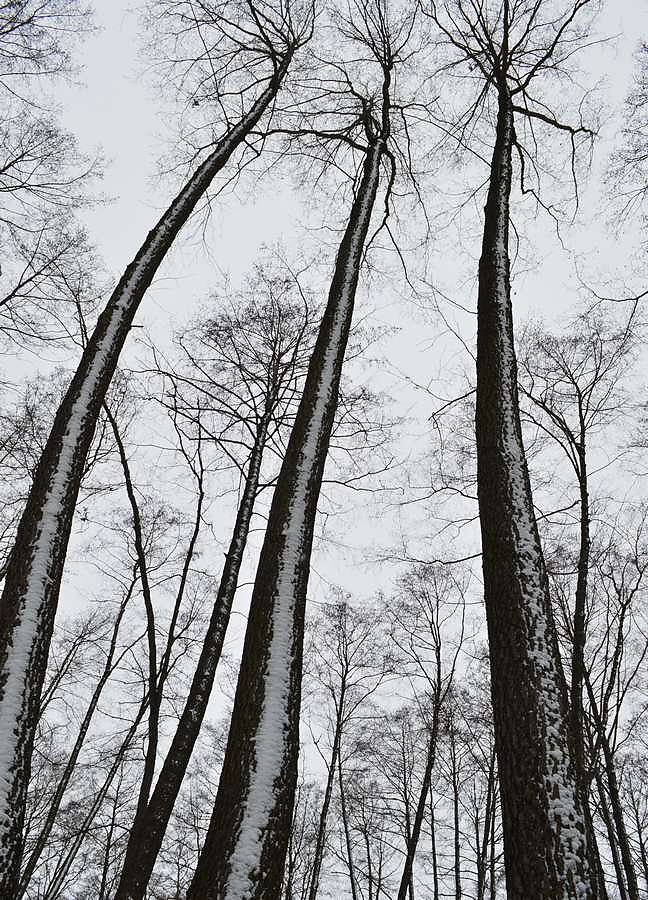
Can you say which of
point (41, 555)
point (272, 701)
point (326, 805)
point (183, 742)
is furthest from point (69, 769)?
point (272, 701)

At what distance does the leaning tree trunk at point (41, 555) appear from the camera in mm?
3316

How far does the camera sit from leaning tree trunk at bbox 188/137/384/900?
2631mm

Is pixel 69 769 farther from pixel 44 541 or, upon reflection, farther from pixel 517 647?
pixel 517 647

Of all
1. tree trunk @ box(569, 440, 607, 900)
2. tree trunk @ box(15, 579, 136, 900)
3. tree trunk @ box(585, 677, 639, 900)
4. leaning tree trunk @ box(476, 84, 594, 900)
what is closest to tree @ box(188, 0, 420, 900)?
leaning tree trunk @ box(476, 84, 594, 900)

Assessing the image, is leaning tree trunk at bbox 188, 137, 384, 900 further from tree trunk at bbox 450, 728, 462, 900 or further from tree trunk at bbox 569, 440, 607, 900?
tree trunk at bbox 450, 728, 462, 900

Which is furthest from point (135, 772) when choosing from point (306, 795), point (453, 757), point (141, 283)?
point (141, 283)

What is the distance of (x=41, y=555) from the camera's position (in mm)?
4141

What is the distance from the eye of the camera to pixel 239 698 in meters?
3.31

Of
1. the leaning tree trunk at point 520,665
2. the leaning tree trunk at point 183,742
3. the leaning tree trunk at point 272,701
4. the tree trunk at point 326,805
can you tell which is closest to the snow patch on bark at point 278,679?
the leaning tree trunk at point 272,701

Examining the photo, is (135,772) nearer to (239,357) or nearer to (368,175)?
(239,357)

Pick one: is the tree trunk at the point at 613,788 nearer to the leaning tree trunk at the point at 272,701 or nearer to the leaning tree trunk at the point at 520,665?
the leaning tree trunk at the point at 520,665

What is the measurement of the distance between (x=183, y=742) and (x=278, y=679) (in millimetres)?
4138

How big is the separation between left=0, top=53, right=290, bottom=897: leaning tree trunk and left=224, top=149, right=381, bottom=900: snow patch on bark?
1.56m

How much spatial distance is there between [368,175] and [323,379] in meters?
4.68
